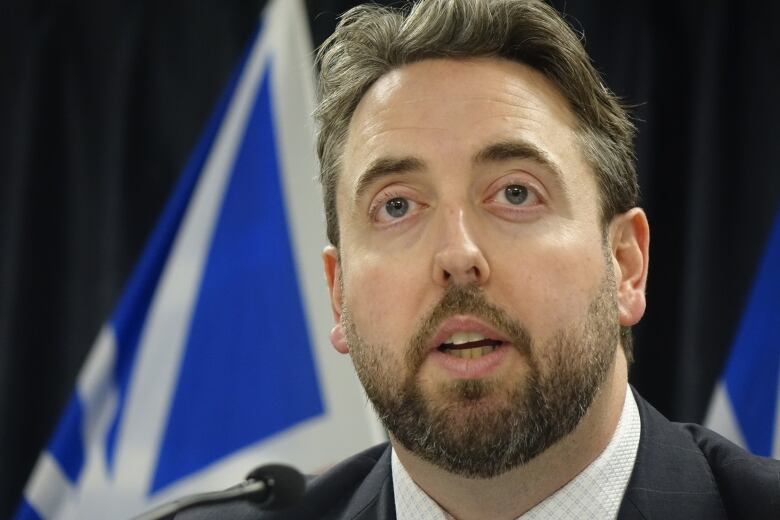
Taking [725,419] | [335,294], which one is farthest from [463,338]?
[725,419]

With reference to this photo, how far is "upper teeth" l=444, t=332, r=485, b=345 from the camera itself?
1682 mm

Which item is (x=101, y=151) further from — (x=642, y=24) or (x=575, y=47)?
(x=575, y=47)

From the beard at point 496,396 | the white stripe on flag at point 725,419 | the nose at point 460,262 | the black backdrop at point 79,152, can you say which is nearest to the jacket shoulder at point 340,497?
the beard at point 496,396

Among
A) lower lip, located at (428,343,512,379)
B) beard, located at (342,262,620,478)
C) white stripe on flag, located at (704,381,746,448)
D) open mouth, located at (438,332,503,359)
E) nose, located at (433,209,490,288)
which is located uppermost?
nose, located at (433,209,490,288)

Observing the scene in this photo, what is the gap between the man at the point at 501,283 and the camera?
1.70m

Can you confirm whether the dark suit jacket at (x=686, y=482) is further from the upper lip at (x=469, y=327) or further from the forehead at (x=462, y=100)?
the forehead at (x=462, y=100)

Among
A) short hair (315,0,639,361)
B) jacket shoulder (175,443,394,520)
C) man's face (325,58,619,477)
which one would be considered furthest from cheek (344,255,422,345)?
jacket shoulder (175,443,394,520)

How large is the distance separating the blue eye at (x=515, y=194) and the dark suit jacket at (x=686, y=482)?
42cm

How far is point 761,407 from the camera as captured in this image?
107 inches

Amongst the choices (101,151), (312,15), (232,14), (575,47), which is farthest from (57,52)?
(575,47)

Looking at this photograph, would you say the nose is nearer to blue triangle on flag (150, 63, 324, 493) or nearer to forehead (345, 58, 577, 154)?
forehead (345, 58, 577, 154)

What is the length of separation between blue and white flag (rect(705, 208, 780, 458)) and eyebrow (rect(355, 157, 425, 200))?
123cm

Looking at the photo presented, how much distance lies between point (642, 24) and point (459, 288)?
1.61 m

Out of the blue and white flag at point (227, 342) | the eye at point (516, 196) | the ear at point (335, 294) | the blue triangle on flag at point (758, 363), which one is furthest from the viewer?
the blue and white flag at point (227, 342)
